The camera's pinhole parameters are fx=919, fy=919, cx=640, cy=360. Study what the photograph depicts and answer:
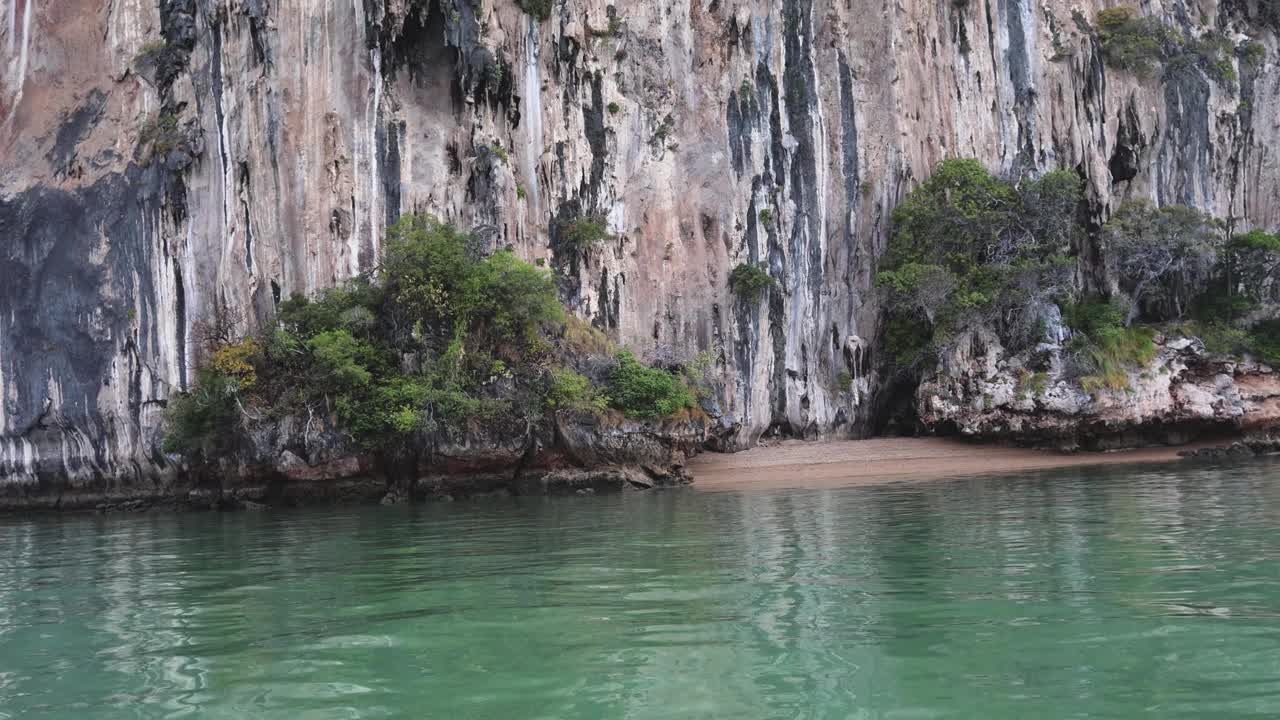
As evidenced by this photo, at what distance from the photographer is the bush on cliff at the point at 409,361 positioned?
21.6 metres

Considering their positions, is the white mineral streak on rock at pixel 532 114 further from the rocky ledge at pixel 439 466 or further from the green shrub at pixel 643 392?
the rocky ledge at pixel 439 466

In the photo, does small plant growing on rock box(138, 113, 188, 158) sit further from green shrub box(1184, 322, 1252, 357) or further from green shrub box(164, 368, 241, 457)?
green shrub box(1184, 322, 1252, 357)

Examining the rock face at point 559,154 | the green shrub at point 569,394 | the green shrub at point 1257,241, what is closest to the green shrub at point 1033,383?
the rock face at point 559,154

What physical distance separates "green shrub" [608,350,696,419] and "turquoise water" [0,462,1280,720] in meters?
11.6

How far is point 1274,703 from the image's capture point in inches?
150

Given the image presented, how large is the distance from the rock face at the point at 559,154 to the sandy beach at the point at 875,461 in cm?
241

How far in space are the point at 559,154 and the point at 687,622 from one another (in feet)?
79.6

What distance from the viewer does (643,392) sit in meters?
23.9

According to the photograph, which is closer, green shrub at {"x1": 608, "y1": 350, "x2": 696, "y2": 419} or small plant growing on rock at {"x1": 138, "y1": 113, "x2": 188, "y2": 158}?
green shrub at {"x1": 608, "y1": 350, "x2": 696, "y2": 419}

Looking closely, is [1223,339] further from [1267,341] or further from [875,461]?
[875,461]

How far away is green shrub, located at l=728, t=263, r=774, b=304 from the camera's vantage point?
97.9 ft

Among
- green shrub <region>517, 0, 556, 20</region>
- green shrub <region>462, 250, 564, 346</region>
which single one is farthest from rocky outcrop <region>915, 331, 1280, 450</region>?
green shrub <region>517, 0, 556, 20</region>

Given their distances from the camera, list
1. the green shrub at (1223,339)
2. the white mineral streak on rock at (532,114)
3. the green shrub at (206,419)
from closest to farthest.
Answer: the green shrub at (206,419)
the white mineral streak on rock at (532,114)
the green shrub at (1223,339)

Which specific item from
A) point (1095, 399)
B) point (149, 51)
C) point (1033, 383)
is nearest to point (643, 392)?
point (1033, 383)
